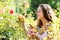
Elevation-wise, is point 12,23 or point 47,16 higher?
point 12,23

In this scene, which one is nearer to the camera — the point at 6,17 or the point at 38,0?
the point at 6,17

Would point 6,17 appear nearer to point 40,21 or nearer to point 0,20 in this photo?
Answer: point 0,20

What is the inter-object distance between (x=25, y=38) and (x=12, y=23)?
0.24m

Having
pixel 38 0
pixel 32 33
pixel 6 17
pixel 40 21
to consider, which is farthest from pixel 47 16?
pixel 38 0

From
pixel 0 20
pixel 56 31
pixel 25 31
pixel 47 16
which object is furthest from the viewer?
pixel 47 16

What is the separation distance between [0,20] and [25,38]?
338mm

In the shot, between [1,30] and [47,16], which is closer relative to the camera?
[1,30]

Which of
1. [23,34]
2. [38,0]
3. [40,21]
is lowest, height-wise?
[38,0]

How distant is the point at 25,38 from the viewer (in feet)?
7.83

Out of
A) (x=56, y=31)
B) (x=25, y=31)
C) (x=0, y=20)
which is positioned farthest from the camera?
(x=0, y=20)

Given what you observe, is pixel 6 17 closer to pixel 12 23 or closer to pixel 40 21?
pixel 12 23

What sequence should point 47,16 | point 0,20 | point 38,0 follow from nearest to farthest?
point 0,20
point 47,16
point 38,0

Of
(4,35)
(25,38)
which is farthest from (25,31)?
(4,35)

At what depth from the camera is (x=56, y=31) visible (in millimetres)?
2193
